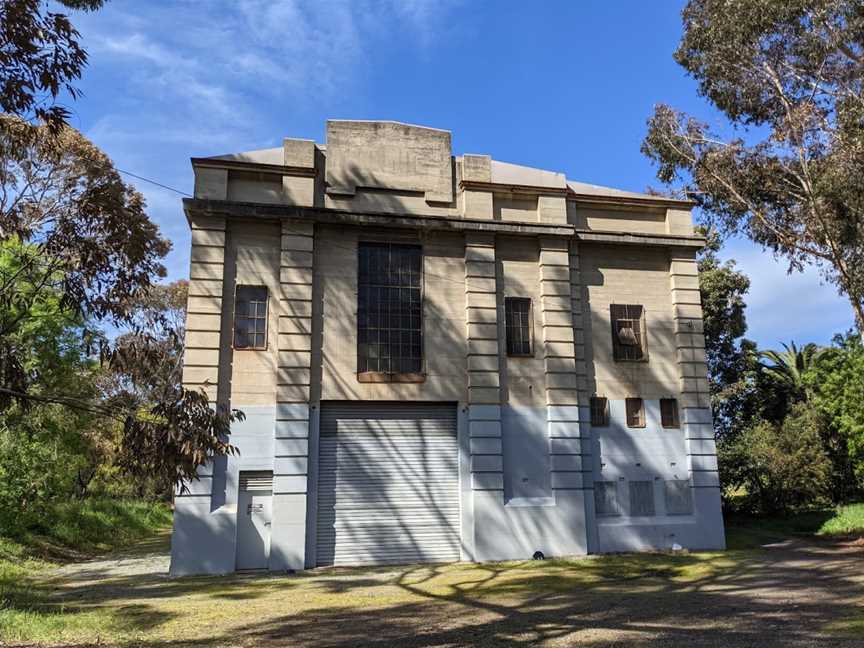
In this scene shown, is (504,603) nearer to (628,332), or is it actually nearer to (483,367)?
(483,367)

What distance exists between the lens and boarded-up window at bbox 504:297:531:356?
67.2 ft

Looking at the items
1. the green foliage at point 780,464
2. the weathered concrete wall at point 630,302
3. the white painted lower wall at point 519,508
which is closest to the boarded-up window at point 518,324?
the white painted lower wall at point 519,508

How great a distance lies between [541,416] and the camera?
788 inches

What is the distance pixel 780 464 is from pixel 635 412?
9.28m

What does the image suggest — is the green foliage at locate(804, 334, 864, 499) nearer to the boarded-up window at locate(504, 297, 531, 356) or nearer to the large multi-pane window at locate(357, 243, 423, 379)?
the boarded-up window at locate(504, 297, 531, 356)

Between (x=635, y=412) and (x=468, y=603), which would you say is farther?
(x=635, y=412)

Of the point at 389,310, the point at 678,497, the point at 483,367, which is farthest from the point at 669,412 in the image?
the point at 389,310

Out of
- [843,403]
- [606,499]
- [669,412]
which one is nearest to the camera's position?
[606,499]

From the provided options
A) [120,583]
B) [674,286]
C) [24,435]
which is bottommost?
[120,583]

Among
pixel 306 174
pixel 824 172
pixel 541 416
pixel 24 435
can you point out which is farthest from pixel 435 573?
pixel 824 172

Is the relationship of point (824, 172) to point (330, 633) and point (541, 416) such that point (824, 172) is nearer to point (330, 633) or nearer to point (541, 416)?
point (541, 416)

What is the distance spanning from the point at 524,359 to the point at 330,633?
11160 millimetres

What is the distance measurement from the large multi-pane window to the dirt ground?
17.6ft

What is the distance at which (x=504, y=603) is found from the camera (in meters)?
12.9
